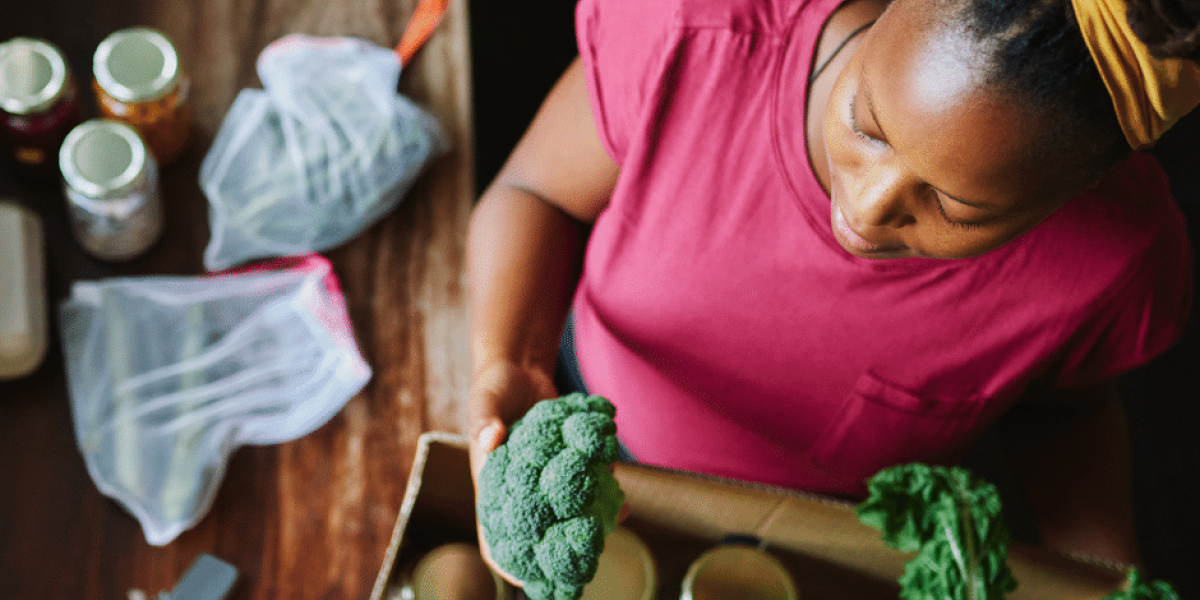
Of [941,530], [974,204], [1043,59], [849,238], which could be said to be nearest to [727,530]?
[941,530]

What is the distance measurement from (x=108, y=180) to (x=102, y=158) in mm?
29

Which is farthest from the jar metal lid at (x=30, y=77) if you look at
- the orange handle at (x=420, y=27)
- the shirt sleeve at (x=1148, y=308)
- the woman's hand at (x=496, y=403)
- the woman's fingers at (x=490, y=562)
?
the shirt sleeve at (x=1148, y=308)

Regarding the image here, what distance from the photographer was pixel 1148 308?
3.00ft

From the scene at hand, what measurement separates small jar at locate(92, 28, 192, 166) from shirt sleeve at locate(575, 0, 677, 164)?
487mm

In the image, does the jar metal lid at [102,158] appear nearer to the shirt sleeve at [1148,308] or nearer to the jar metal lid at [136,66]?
the jar metal lid at [136,66]

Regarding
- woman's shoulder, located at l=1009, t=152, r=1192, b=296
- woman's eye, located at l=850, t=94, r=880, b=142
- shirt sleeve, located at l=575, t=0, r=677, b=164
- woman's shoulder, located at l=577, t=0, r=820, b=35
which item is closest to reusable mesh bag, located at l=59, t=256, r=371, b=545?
shirt sleeve, located at l=575, t=0, r=677, b=164

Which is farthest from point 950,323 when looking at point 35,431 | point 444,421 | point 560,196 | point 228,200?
point 35,431

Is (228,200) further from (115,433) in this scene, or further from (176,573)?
(176,573)

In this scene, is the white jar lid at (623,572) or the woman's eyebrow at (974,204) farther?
the white jar lid at (623,572)

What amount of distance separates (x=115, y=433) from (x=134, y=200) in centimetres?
26

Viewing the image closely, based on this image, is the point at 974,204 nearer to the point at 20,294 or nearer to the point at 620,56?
the point at 620,56

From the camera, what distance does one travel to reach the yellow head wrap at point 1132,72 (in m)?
0.52

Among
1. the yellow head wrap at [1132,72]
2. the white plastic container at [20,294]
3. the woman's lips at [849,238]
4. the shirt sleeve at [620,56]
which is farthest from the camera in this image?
the white plastic container at [20,294]

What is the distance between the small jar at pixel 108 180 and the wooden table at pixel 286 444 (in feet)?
0.24
